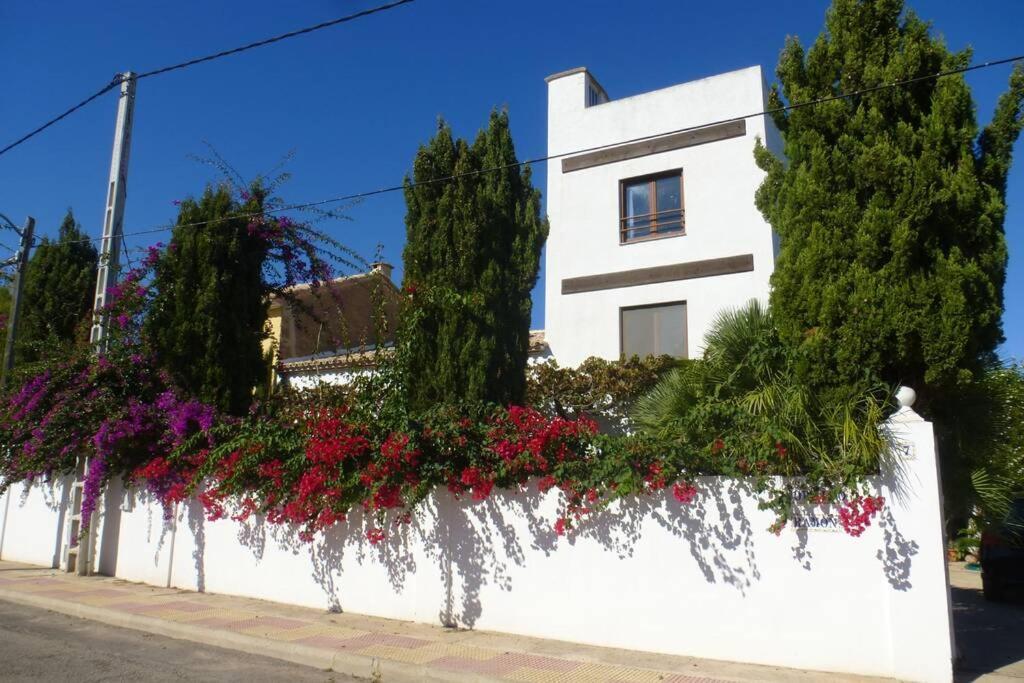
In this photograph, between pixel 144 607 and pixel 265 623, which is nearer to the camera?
pixel 265 623

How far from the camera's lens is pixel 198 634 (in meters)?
8.68

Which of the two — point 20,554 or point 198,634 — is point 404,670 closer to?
point 198,634

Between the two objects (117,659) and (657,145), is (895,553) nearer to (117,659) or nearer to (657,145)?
(117,659)

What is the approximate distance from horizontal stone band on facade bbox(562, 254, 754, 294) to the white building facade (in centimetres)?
2

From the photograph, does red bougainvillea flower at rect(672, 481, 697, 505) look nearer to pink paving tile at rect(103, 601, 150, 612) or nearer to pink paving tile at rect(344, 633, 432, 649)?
pink paving tile at rect(344, 633, 432, 649)

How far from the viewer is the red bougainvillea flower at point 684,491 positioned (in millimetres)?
7344

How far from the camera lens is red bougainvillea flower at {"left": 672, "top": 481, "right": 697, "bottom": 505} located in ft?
24.1

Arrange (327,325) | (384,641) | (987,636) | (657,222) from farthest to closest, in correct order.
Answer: (657,222) → (327,325) → (987,636) → (384,641)

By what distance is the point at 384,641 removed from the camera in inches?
A: 320

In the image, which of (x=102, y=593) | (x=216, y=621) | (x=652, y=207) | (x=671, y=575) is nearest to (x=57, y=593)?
(x=102, y=593)

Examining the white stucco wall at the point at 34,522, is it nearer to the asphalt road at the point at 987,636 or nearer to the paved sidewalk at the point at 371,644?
the paved sidewalk at the point at 371,644

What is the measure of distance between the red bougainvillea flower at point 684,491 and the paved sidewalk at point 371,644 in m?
1.49

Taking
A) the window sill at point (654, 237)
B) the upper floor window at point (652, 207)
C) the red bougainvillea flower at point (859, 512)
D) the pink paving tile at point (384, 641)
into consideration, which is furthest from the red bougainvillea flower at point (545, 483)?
the upper floor window at point (652, 207)

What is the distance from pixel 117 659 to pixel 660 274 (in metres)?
10.8
